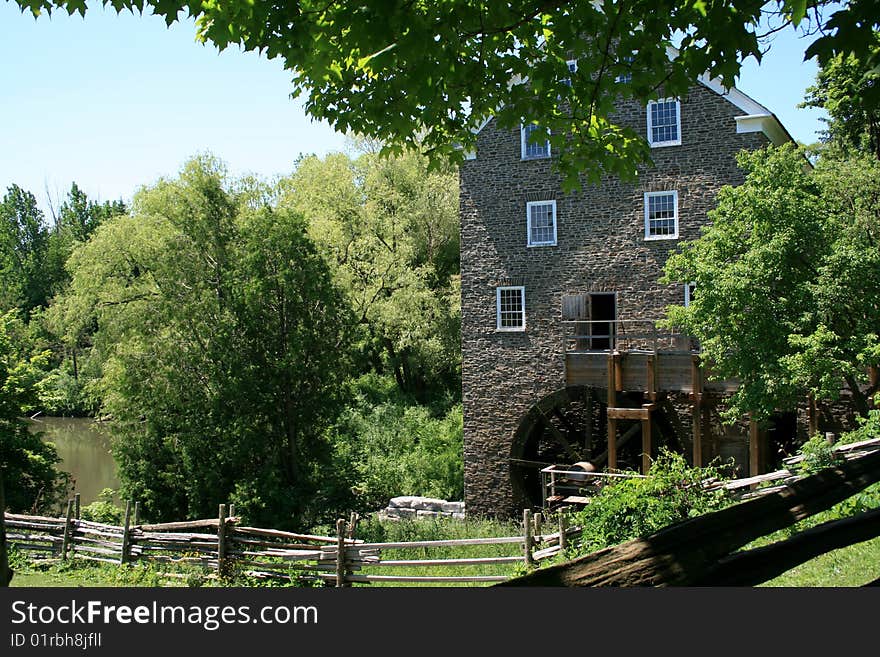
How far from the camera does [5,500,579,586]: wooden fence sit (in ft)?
44.2

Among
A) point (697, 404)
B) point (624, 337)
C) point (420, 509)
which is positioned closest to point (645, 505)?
point (697, 404)

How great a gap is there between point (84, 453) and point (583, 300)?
1035 inches

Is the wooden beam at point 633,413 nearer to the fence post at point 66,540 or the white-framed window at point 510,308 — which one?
the white-framed window at point 510,308

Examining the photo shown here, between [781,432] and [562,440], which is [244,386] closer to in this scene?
[562,440]

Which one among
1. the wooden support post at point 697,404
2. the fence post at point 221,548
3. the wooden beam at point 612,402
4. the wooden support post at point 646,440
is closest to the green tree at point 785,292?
the wooden support post at point 697,404

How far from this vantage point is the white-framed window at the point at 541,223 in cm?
2242

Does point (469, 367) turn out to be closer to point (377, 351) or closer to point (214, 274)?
point (214, 274)

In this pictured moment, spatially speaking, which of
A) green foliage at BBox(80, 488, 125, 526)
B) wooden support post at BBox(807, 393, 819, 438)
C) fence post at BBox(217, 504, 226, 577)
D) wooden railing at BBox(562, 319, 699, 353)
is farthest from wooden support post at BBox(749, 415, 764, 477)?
green foliage at BBox(80, 488, 125, 526)

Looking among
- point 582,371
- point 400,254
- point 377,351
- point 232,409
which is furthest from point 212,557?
point 377,351

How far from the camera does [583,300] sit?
71.5 ft

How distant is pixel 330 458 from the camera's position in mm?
22734

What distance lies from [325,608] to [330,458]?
796 inches

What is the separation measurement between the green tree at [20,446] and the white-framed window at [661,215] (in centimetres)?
1756

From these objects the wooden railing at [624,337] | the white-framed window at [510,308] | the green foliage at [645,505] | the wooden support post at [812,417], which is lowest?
the green foliage at [645,505]
